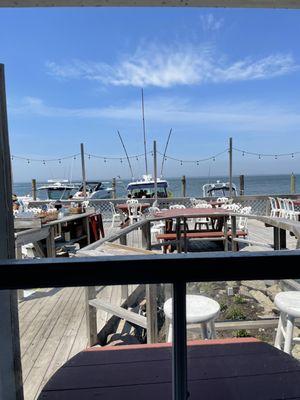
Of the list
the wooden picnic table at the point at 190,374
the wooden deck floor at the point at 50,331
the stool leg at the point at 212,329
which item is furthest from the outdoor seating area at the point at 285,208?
the wooden picnic table at the point at 190,374

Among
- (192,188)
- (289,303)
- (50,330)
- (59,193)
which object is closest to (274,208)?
(50,330)

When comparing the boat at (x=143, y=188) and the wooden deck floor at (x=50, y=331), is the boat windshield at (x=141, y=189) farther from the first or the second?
the wooden deck floor at (x=50, y=331)

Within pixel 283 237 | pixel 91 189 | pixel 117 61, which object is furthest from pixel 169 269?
pixel 91 189

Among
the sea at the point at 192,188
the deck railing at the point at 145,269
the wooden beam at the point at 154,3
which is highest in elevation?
the wooden beam at the point at 154,3

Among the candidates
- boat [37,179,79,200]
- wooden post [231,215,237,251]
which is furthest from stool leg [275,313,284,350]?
boat [37,179,79,200]

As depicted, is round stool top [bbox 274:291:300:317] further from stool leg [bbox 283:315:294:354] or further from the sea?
the sea

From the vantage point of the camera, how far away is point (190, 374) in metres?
0.96

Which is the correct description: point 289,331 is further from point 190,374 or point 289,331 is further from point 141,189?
point 141,189

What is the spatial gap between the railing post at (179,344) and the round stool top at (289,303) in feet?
2.67

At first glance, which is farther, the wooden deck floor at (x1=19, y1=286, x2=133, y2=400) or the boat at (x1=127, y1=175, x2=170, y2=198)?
the boat at (x1=127, y1=175, x2=170, y2=198)

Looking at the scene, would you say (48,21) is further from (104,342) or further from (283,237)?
(283,237)

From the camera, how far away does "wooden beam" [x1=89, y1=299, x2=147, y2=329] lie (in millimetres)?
2148

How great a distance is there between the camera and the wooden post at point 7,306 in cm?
100

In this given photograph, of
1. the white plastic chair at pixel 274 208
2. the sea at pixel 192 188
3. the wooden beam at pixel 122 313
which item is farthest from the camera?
the sea at pixel 192 188
